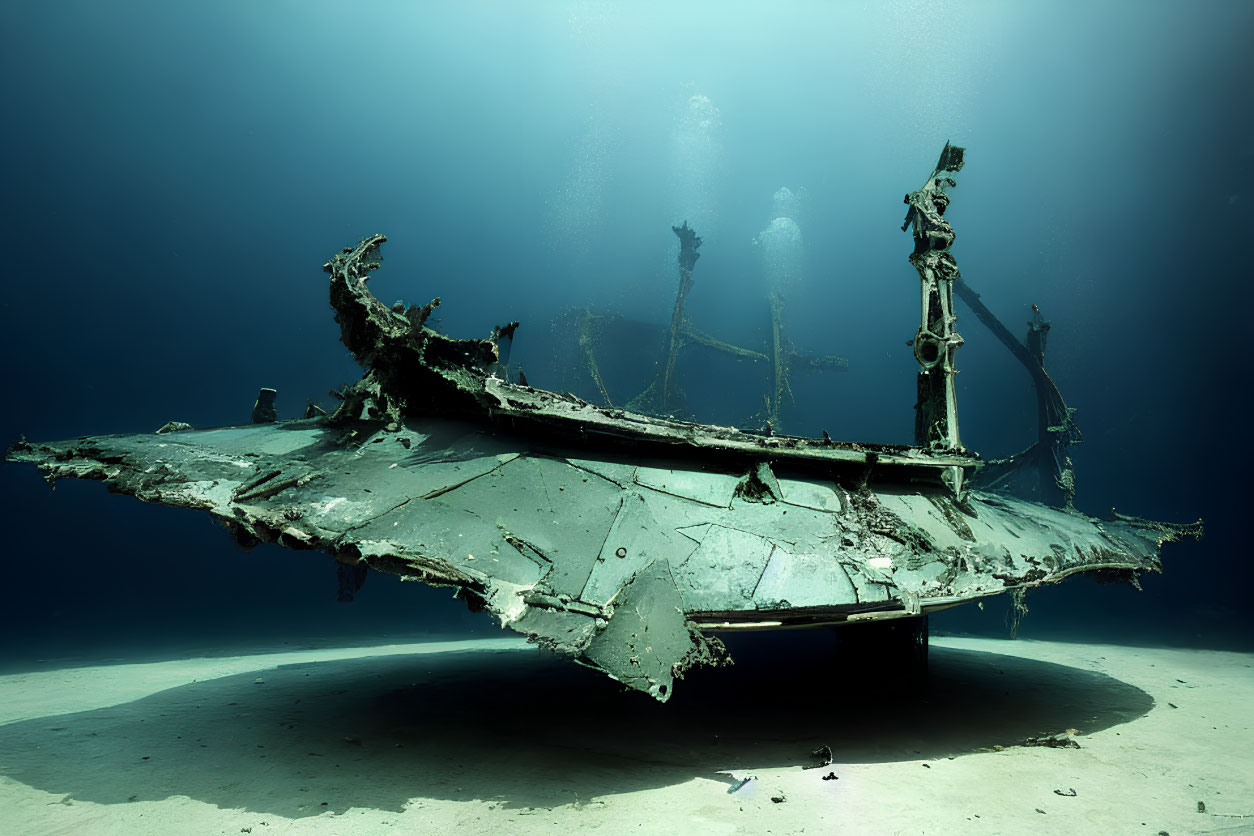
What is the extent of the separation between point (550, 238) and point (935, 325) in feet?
366

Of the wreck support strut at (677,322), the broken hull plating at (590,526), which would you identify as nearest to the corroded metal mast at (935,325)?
the broken hull plating at (590,526)

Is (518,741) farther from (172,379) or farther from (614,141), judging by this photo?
(614,141)

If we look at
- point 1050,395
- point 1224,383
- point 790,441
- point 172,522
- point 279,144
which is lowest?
point 172,522

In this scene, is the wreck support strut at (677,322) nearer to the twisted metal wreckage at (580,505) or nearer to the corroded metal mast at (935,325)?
the corroded metal mast at (935,325)

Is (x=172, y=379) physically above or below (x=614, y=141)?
below

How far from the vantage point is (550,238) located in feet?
364

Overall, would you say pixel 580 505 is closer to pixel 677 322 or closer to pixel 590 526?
pixel 590 526

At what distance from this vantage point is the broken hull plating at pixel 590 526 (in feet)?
11.2

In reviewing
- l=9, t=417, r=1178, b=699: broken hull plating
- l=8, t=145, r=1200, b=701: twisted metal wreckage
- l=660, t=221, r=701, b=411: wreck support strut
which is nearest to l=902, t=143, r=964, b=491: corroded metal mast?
l=8, t=145, r=1200, b=701: twisted metal wreckage

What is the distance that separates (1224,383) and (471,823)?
166 feet

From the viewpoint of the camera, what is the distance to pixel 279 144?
2726 inches

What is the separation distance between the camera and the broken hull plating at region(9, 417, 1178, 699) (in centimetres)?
342

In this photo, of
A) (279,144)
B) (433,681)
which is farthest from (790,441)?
(279,144)

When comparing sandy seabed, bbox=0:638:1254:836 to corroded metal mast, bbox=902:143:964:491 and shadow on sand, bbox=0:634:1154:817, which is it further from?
corroded metal mast, bbox=902:143:964:491
